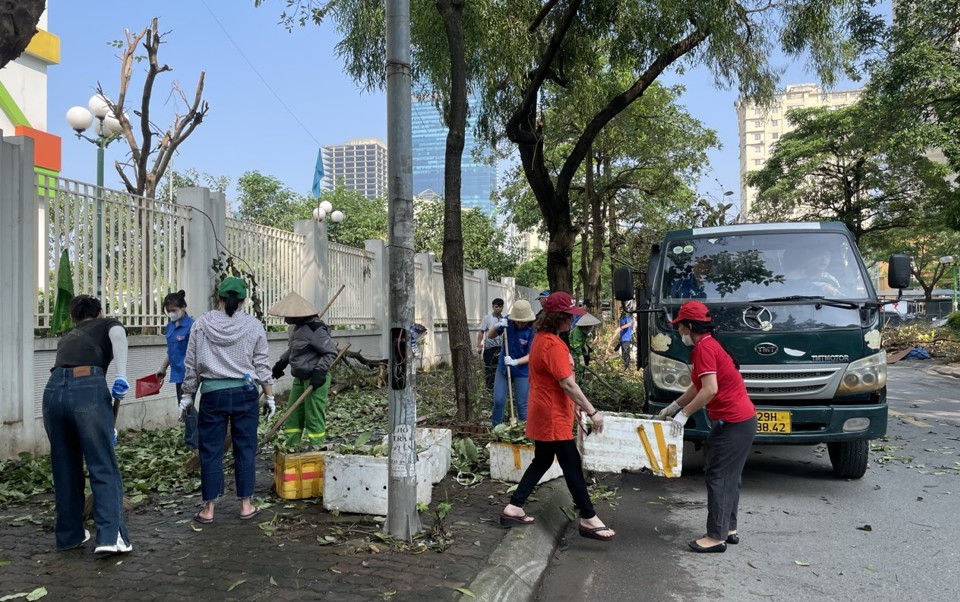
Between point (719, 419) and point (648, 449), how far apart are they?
0.57m

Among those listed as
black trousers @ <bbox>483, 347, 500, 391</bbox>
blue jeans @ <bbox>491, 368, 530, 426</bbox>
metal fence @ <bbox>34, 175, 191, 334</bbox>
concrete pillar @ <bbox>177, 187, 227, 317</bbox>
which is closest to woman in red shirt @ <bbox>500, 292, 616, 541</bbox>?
blue jeans @ <bbox>491, 368, 530, 426</bbox>

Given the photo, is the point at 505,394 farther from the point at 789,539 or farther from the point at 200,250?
the point at 200,250

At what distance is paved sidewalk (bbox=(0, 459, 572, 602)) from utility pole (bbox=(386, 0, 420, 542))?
0.31m

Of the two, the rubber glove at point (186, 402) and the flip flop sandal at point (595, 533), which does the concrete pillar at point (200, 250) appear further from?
the flip flop sandal at point (595, 533)

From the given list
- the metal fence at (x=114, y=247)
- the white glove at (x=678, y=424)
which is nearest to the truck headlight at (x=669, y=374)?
the white glove at (x=678, y=424)

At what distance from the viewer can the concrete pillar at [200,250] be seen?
980 cm

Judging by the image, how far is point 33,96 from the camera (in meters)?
24.6

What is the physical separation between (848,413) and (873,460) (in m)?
2.29

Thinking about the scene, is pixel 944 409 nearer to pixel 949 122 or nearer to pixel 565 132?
pixel 949 122

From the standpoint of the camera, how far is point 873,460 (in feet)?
26.3

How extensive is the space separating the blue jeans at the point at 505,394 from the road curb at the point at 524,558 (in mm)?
2006

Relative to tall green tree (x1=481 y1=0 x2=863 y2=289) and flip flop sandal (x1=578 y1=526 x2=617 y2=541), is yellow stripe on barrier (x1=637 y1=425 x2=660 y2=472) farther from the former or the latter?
tall green tree (x1=481 y1=0 x2=863 y2=289)

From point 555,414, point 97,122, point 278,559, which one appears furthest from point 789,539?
point 97,122

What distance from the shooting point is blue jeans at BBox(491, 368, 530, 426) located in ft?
26.3
